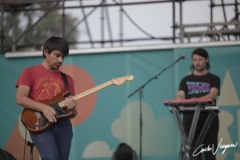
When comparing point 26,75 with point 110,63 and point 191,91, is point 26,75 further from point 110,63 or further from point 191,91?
point 110,63

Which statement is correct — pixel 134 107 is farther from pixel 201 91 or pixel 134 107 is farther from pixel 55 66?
pixel 55 66

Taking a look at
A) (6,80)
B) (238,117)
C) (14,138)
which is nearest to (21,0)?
(6,80)

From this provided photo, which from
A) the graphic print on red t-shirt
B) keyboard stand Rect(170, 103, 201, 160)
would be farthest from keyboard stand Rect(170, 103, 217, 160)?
the graphic print on red t-shirt

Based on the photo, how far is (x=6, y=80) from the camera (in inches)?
389

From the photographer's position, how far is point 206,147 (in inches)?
284

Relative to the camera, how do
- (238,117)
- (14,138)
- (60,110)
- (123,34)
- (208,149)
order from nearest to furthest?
(60,110) < (208,149) < (238,117) < (14,138) < (123,34)

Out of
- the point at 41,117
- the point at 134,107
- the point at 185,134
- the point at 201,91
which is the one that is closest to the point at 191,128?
the point at 185,134

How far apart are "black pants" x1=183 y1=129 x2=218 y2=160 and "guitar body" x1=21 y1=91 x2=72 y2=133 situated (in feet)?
6.60

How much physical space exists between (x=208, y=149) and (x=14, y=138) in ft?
12.5

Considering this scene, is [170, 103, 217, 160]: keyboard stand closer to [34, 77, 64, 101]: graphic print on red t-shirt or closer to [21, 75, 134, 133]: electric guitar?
[21, 75, 134, 133]: electric guitar

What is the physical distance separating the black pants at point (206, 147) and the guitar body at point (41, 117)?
201cm

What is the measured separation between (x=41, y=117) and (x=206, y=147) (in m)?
2.40

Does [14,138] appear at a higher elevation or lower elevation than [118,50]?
lower

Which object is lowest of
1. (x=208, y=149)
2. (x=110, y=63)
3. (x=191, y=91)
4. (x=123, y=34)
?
(x=208, y=149)
